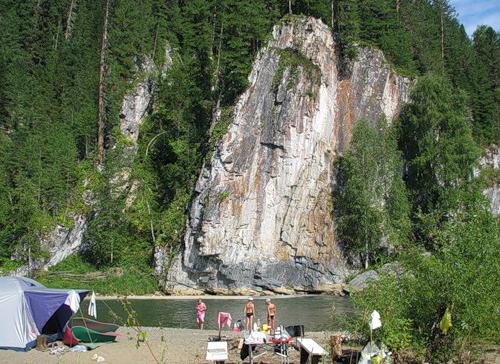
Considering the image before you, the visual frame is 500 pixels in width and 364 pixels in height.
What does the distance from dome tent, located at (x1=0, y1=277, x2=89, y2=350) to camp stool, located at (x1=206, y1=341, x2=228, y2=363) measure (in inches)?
227

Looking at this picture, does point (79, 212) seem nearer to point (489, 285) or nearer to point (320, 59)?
point (320, 59)

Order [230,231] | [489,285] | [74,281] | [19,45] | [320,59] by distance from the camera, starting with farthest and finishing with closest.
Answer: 1. [19,45]
2. [320,59]
3. [230,231]
4. [74,281]
5. [489,285]

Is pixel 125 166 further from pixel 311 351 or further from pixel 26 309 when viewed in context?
pixel 311 351

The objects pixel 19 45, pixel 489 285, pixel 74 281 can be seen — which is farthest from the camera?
pixel 19 45

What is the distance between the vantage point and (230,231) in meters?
36.6

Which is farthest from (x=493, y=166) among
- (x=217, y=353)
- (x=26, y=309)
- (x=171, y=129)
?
(x=26, y=309)

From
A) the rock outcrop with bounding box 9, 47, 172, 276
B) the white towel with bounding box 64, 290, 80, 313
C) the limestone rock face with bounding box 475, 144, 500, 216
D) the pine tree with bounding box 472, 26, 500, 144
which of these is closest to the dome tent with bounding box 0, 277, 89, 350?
the white towel with bounding box 64, 290, 80, 313

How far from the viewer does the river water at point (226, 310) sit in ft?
71.4

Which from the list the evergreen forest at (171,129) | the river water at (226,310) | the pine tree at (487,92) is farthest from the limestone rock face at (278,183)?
the pine tree at (487,92)

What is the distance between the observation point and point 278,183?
128ft

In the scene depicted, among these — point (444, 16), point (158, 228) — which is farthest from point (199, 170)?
point (444, 16)

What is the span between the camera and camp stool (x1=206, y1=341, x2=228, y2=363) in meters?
10.5

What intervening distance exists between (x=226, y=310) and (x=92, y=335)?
11.1 m

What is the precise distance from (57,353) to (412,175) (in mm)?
36105
